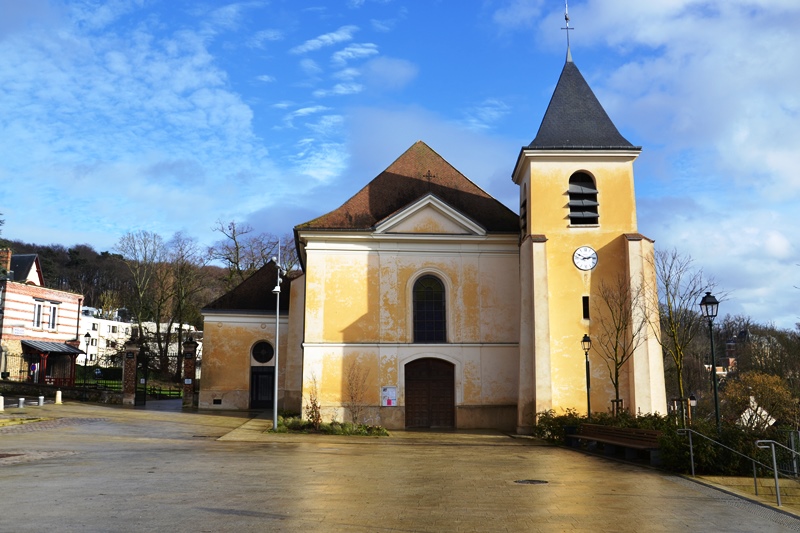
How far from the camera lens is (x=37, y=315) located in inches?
1735

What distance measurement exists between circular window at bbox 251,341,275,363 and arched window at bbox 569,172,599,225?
711 inches

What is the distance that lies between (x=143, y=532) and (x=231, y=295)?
30.7 metres

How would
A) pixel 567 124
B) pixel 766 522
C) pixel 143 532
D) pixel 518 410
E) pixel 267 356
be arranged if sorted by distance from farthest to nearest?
1. pixel 267 356
2. pixel 567 124
3. pixel 518 410
4. pixel 766 522
5. pixel 143 532

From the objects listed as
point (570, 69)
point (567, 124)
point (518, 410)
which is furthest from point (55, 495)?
point (570, 69)

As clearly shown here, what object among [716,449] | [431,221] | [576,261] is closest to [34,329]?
Result: [431,221]

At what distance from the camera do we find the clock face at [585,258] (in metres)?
→ 26.8

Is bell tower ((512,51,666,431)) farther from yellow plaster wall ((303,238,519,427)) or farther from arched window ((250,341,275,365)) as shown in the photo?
arched window ((250,341,275,365))

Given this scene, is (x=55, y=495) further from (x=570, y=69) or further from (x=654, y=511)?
(x=570, y=69)

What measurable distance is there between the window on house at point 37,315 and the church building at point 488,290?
23.6 m

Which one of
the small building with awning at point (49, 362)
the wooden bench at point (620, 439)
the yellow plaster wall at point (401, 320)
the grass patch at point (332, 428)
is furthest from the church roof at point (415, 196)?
the small building with awning at point (49, 362)

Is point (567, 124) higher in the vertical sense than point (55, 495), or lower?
higher

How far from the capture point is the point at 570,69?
29.7 meters

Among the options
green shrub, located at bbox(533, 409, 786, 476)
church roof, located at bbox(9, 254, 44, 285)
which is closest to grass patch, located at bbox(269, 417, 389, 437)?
green shrub, located at bbox(533, 409, 786, 476)

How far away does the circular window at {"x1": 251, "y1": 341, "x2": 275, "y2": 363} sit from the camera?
1467 inches
